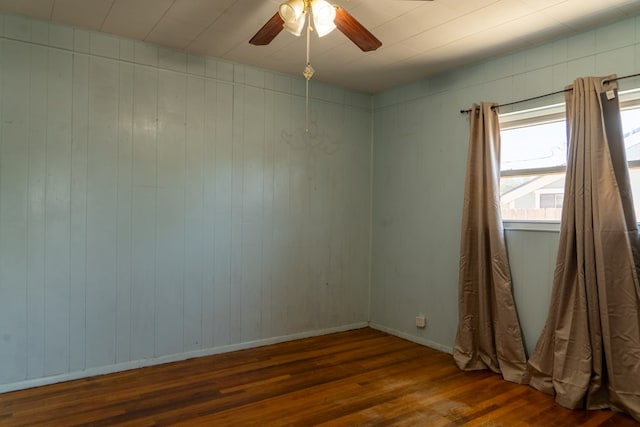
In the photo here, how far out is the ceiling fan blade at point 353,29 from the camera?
7.20 ft

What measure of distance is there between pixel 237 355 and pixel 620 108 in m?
3.52

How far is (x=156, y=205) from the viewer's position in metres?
3.40

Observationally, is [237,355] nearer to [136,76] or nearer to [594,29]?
[136,76]

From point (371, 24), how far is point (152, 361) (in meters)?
3.12

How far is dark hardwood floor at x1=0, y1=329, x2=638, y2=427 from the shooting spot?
8.25 feet

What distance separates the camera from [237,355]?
366 cm

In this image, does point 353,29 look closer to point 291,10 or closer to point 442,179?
point 291,10

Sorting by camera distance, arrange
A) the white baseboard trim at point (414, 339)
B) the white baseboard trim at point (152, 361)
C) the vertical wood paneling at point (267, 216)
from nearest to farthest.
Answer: the white baseboard trim at point (152, 361)
the white baseboard trim at point (414, 339)
the vertical wood paneling at point (267, 216)

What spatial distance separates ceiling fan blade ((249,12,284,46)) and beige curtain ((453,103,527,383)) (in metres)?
1.92

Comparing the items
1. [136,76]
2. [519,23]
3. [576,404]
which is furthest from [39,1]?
[576,404]

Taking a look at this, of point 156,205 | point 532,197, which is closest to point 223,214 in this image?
point 156,205

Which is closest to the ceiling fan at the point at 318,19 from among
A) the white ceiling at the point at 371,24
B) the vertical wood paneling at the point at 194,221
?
the white ceiling at the point at 371,24

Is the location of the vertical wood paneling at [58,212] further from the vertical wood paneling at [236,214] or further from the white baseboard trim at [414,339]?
the white baseboard trim at [414,339]

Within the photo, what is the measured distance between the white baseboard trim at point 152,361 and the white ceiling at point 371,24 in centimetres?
257
